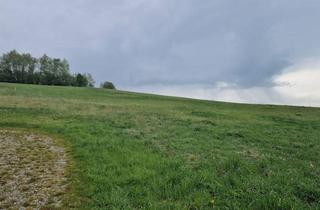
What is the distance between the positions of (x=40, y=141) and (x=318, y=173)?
A: 1054cm

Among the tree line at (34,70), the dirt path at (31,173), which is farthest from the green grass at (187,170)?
the tree line at (34,70)

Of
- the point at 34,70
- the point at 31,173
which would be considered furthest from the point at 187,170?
the point at 34,70

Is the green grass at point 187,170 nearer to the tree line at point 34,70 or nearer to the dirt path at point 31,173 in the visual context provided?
the dirt path at point 31,173

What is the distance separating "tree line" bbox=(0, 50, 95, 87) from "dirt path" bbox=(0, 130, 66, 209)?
297ft

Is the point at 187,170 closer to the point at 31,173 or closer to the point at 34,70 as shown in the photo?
the point at 31,173

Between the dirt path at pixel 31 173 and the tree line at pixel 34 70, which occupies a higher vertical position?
the tree line at pixel 34 70

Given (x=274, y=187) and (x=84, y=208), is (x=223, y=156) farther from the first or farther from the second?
(x=84, y=208)

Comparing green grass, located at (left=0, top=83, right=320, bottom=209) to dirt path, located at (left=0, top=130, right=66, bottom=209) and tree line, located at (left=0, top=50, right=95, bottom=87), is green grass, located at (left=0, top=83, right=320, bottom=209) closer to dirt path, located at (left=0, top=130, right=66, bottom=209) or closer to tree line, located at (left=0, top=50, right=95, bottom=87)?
dirt path, located at (left=0, top=130, right=66, bottom=209)

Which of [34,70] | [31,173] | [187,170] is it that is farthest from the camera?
[34,70]

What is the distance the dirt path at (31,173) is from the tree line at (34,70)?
9038cm

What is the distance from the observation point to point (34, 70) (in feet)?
315

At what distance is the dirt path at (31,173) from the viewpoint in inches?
222

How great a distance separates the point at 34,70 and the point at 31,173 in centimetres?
10018

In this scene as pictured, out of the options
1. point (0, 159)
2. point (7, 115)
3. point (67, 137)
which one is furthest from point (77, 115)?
point (0, 159)
